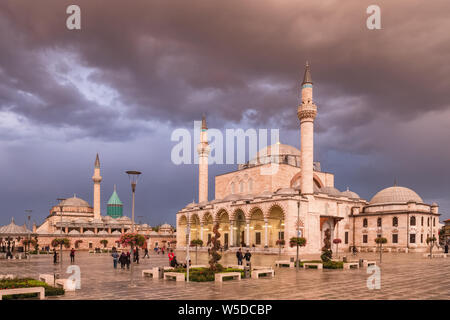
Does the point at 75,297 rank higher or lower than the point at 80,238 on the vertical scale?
higher

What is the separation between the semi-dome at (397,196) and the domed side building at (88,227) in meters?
37.6

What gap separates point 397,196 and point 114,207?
72.5 metres

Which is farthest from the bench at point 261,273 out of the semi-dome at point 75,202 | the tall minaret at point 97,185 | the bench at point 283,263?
the semi-dome at point 75,202

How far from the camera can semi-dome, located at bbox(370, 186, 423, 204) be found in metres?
60.1

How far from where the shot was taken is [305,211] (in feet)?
166

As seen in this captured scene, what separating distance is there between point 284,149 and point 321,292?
60.7m

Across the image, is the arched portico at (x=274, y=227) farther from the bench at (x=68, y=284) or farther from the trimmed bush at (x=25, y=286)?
the trimmed bush at (x=25, y=286)

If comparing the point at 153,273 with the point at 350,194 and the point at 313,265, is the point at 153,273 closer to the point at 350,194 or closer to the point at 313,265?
the point at 313,265

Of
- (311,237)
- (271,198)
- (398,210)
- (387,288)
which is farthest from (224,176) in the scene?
(387,288)

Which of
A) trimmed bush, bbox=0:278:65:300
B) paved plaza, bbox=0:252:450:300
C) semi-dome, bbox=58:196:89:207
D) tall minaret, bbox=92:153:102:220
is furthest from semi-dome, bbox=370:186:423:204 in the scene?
semi-dome, bbox=58:196:89:207

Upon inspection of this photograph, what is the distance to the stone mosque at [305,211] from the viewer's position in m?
51.1

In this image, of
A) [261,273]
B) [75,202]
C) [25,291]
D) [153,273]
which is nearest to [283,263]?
[261,273]

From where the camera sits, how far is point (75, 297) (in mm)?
13508
